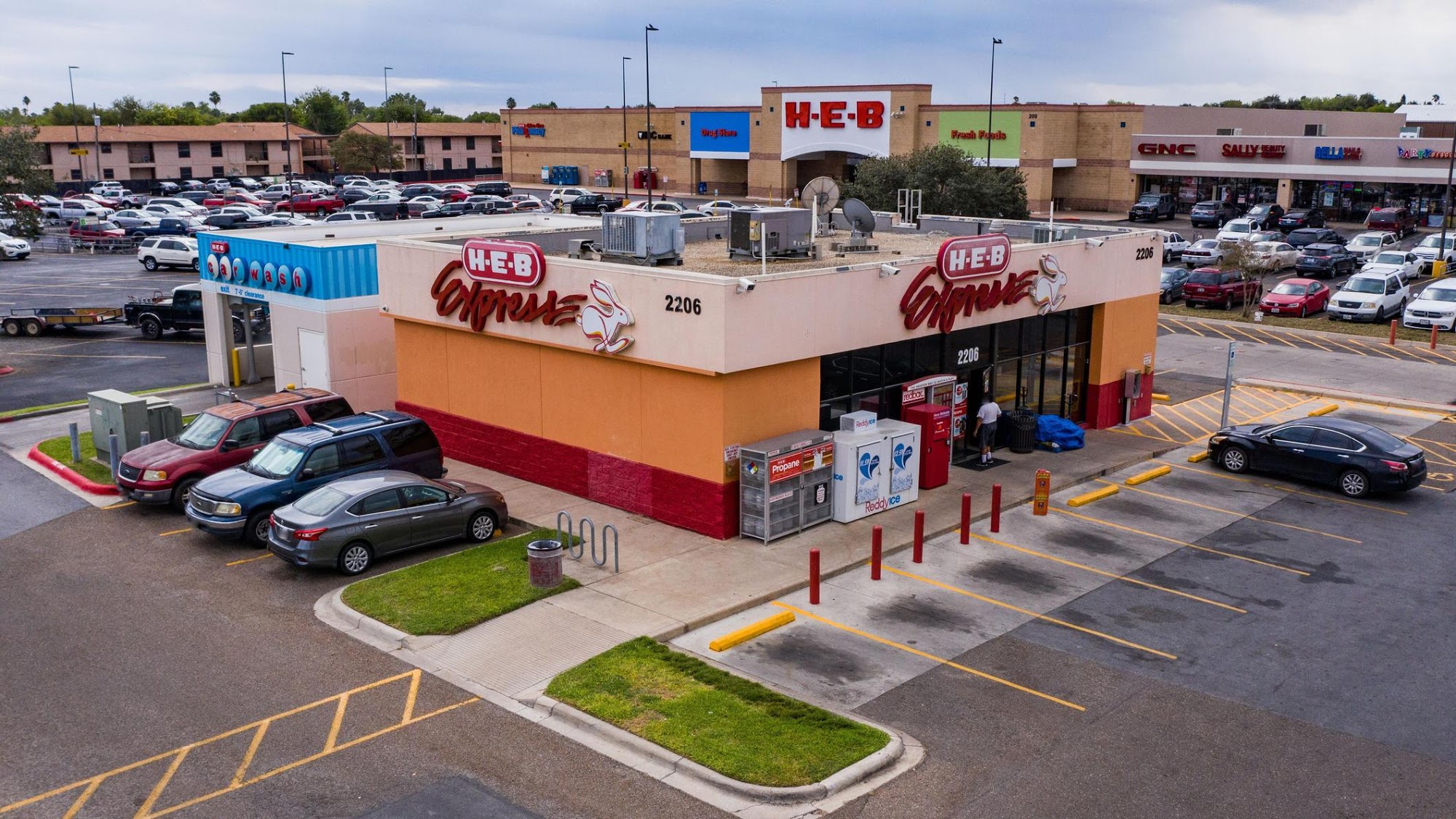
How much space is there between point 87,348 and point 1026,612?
32271 millimetres

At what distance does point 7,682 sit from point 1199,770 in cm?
1380

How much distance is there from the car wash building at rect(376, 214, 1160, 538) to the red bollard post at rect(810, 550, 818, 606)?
2.81 m

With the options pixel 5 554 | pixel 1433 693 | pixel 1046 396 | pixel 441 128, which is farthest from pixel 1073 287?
pixel 441 128

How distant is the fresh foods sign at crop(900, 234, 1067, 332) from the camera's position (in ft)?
72.5

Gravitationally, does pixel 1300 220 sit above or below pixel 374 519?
above

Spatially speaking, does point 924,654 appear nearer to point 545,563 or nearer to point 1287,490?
point 545,563

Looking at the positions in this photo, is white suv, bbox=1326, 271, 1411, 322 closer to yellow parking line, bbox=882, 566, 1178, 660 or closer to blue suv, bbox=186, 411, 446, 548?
yellow parking line, bbox=882, 566, 1178, 660

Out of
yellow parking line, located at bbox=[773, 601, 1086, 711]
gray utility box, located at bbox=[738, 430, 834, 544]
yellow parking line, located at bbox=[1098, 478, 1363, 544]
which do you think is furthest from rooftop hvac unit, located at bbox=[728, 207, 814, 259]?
yellow parking line, located at bbox=[1098, 478, 1363, 544]

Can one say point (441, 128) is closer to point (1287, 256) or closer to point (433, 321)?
point (1287, 256)

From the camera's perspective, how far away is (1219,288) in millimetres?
46469

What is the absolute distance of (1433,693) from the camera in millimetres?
14594

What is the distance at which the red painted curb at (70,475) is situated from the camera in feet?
73.3

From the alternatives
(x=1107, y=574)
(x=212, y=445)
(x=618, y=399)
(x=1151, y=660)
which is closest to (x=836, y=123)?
(x=618, y=399)

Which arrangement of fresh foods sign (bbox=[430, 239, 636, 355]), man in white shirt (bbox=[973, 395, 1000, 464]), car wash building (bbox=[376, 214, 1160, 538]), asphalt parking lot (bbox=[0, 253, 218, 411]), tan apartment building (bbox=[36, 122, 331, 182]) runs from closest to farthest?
1. car wash building (bbox=[376, 214, 1160, 538])
2. fresh foods sign (bbox=[430, 239, 636, 355])
3. man in white shirt (bbox=[973, 395, 1000, 464])
4. asphalt parking lot (bbox=[0, 253, 218, 411])
5. tan apartment building (bbox=[36, 122, 331, 182])
